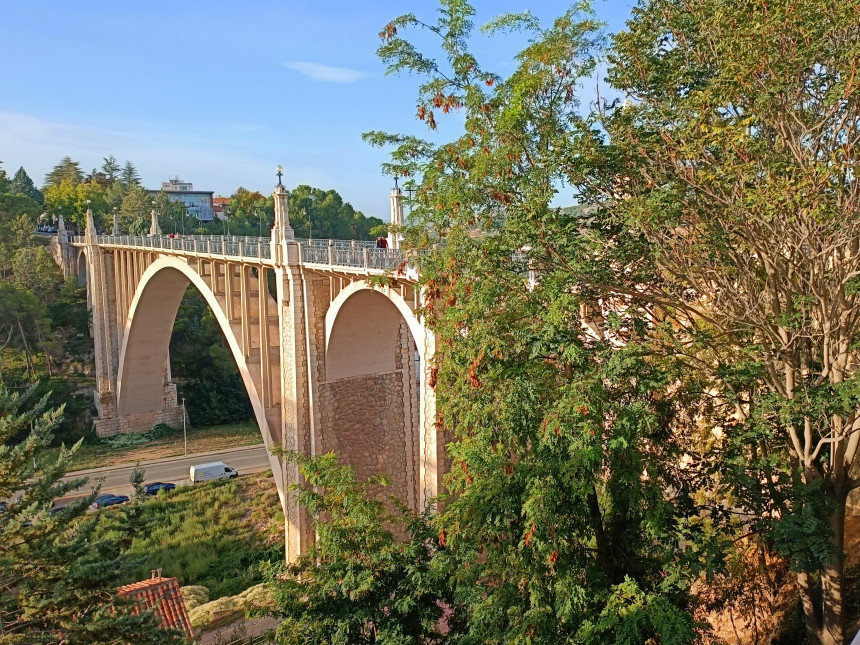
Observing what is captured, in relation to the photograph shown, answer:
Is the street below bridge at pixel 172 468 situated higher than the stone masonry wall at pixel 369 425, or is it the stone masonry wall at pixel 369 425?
the stone masonry wall at pixel 369 425

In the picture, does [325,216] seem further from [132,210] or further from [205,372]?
[205,372]

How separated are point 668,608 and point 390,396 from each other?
52.1 ft

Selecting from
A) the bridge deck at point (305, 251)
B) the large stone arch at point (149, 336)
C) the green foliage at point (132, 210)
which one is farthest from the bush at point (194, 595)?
the green foliage at point (132, 210)

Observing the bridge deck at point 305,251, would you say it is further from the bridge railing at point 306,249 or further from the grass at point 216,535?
the grass at point 216,535

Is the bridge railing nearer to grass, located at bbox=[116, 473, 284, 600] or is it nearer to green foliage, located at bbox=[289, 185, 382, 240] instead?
grass, located at bbox=[116, 473, 284, 600]

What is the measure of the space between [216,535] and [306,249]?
12.6 m

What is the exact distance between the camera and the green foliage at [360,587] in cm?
845

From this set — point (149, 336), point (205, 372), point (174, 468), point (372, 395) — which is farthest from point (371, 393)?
point (205, 372)

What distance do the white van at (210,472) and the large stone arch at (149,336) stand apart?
593cm

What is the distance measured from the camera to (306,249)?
1988 centimetres

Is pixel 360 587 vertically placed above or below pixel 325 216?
below

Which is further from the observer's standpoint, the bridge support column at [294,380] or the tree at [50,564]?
the bridge support column at [294,380]

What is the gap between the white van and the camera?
101 feet

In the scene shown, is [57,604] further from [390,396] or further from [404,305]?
[390,396]
